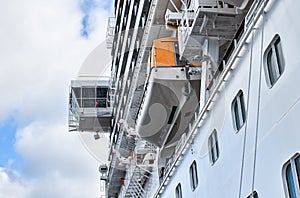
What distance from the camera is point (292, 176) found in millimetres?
4945

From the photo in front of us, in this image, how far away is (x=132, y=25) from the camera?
1750 cm

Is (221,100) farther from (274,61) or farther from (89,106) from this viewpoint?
(89,106)

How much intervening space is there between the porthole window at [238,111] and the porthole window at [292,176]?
1.34 metres

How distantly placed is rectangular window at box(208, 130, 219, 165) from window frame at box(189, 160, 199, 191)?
0.89m

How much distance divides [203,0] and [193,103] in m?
3.03

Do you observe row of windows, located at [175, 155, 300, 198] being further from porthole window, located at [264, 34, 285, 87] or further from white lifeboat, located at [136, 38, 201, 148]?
white lifeboat, located at [136, 38, 201, 148]

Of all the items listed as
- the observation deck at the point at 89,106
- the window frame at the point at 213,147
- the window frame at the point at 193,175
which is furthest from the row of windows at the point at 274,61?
the observation deck at the point at 89,106

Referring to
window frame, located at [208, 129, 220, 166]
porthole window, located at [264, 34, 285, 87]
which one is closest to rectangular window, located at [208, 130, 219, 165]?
window frame, located at [208, 129, 220, 166]

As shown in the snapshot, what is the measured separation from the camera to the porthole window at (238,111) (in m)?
6.31

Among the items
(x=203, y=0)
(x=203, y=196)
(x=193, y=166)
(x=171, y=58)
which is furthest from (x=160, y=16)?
(x=203, y=196)

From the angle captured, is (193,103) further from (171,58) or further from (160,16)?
(160,16)

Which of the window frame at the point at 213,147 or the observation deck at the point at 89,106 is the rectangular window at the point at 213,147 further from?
the observation deck at the point at 89,106

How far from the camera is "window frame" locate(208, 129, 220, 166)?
23.6ft

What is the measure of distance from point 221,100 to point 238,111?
583mm
